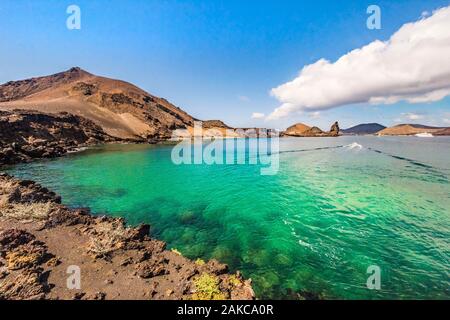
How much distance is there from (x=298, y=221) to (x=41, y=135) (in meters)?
72.9

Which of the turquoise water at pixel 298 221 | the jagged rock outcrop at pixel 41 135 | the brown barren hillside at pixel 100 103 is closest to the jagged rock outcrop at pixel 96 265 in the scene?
the turquoise water at pixel 298 221

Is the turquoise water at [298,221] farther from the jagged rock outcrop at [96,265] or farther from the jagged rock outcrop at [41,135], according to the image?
the jagged rock outcrop at [41,135]

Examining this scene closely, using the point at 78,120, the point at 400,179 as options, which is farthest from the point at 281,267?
the point at 78,120

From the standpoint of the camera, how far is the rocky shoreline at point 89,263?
814 centimetres

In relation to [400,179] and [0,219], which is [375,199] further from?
[0,219]

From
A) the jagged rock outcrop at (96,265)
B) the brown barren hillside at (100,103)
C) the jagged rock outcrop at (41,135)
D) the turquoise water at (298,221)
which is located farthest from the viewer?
the brown barren hillside at (100,103)

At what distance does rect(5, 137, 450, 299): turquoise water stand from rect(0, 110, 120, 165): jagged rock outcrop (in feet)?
45.7

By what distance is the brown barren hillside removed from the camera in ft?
319

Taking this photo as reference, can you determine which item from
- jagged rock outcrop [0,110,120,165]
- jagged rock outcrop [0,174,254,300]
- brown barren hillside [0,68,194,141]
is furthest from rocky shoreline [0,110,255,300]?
brown barren hillside [0,68,194,141]

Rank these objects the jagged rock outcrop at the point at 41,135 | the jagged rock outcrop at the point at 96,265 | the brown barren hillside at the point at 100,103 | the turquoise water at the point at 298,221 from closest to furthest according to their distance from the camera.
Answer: the jagged rock outcrop at the point at 96,265 → the turquoise water at the point at 298,221 → the jagged rock outcrop at the point at 41,135 → the brown barren hillside at the point at 100,103

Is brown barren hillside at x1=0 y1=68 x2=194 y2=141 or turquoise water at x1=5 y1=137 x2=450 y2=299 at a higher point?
brown barren hillside at x1=0 y1=68 x2=194 y2=141

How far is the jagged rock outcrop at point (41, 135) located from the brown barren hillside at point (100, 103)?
420 inches

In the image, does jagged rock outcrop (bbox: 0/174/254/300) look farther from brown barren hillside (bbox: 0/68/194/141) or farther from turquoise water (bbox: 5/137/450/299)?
brown barren hillside (bbox: 0/68/194/141)
